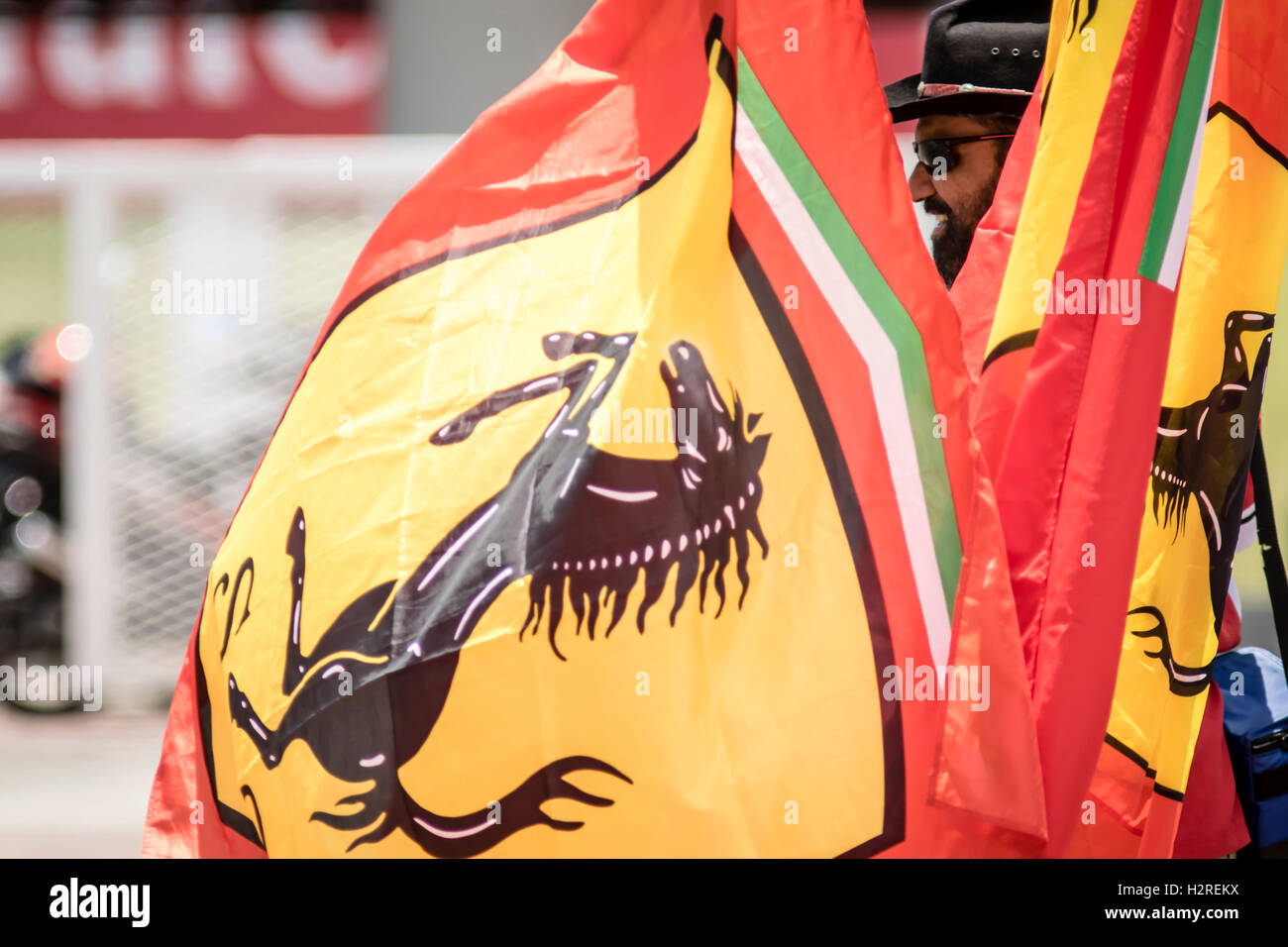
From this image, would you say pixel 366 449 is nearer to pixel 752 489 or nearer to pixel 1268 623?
pixel 752 489

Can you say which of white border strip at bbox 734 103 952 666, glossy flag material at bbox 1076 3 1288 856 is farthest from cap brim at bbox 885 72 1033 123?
white border strip at bbox 734 103 952 666

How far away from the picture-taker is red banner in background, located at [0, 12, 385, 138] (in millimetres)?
6141

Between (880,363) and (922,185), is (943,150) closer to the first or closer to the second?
(922,185)

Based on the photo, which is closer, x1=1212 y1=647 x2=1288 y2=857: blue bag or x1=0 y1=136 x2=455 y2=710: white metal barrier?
x1=1212 y1=647 x2=1288 y2=857: blue bag

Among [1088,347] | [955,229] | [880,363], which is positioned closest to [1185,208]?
[1088,347]

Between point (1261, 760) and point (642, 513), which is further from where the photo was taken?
point (1261, 760)

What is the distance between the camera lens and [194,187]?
4.45m

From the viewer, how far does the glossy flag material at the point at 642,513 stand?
1126 mm

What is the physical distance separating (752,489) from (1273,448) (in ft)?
3.70

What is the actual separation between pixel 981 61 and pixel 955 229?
286 mm

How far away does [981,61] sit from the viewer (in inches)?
74.9

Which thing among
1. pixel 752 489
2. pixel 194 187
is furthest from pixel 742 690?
pixel 194 187

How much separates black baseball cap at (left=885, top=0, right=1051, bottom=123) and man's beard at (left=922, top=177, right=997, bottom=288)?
5.1 inches

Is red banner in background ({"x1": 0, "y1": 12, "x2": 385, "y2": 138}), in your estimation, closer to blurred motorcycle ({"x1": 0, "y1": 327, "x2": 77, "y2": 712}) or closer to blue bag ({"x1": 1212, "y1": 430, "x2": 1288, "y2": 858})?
blurred motorcycle ({"x1": 0, "y1": 327, "x2": 77, "y2": 712})
